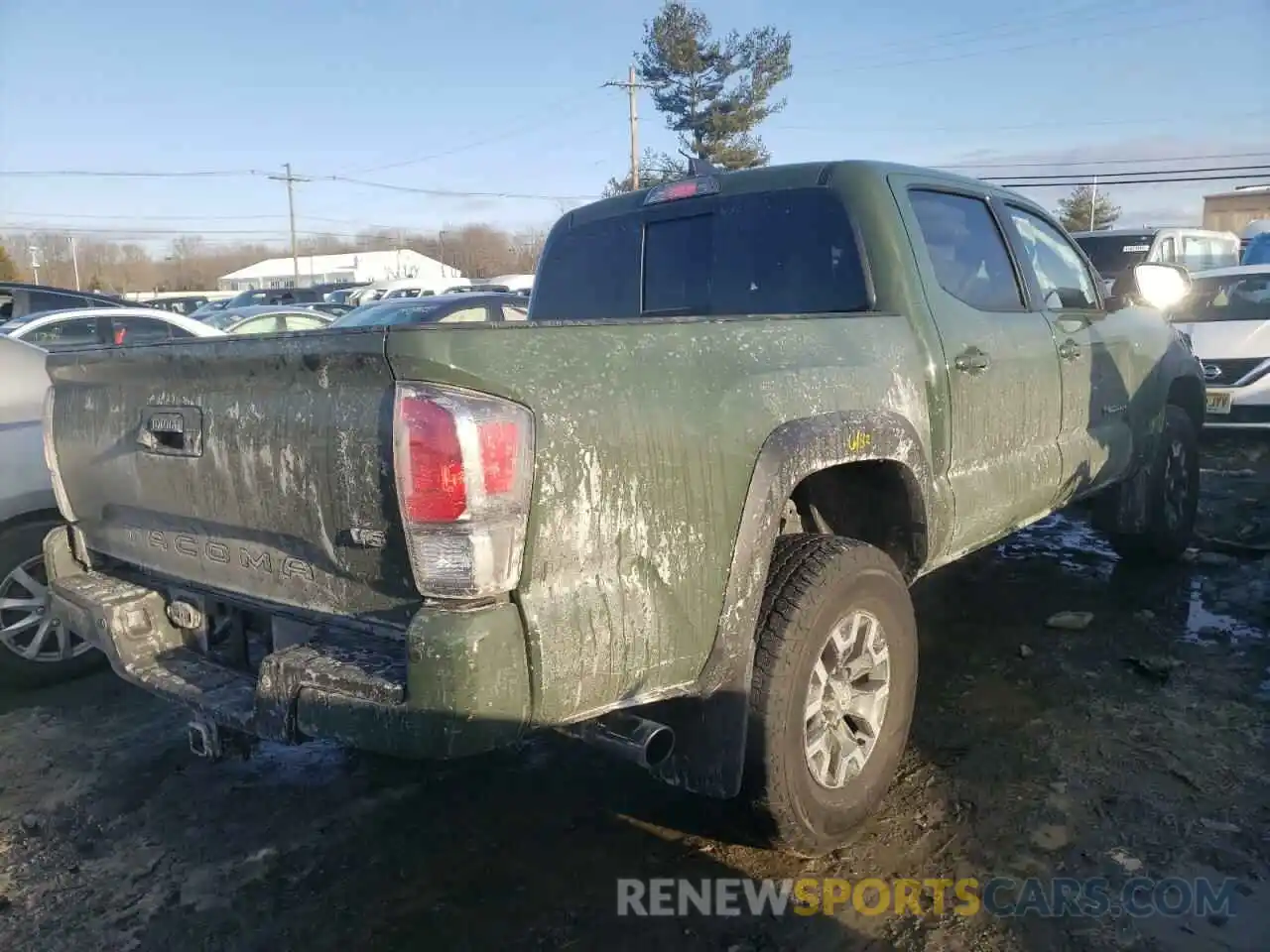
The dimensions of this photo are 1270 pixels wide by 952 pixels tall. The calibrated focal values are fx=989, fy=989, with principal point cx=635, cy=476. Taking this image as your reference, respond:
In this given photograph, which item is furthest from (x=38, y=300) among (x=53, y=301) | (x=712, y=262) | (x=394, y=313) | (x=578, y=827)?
(x=578, y=827)

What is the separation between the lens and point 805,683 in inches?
111

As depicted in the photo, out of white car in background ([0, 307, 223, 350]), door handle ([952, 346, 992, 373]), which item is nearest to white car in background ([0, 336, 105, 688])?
door handle ([952, 346, 992, 373])

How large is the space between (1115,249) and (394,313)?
968 centimetres

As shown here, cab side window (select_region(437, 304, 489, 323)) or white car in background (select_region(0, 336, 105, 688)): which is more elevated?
cab side window (select_region(437, 304, 489, 323))

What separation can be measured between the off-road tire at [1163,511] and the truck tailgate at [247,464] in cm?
460

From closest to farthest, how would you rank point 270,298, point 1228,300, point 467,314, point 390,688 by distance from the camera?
point 390,688 → point 1228,300 → point 467,314 → point 270,298

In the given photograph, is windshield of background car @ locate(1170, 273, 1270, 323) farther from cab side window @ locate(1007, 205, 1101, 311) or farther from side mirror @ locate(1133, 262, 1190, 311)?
cab side window @ locate(1007, 205, 1101, 311)

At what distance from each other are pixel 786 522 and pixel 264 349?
1711mm

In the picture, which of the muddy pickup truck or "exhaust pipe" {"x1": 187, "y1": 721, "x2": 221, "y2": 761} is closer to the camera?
the muddy pickup truck

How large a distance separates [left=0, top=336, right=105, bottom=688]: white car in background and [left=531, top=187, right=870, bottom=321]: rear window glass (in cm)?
236

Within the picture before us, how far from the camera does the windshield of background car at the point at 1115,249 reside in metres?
13.2

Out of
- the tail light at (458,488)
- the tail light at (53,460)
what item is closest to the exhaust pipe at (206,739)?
the tail light at (458,488)

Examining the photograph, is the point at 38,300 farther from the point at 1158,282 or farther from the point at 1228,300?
the point at 1228,300

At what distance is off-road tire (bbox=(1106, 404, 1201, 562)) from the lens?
17.9 ft
